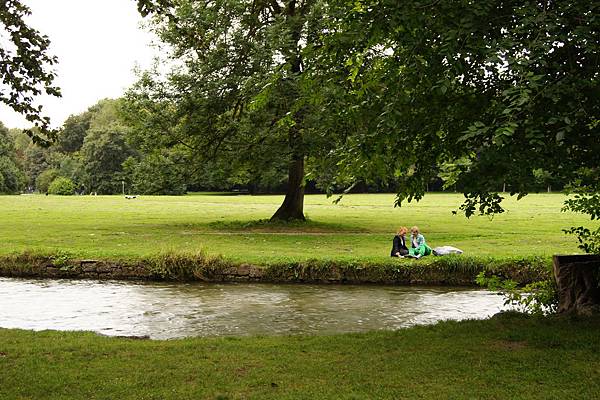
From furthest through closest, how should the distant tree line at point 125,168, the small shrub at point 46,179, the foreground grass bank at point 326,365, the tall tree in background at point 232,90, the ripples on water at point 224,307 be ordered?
1. the small shrub at point 46,179
2. the distant tree line at point 125,168
3. the tall tree in background at point 232,90
4. the ripples on water at point 224,307
5. the foreground grass bank at point 326,365

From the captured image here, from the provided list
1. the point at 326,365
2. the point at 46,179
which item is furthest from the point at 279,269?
the point at 46,179

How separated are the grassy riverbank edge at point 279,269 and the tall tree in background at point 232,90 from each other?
858cm

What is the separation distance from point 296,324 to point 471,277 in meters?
6.71

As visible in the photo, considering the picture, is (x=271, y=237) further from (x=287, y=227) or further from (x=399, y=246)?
(x=399, y=246)

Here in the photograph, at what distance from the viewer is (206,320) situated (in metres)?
12.8

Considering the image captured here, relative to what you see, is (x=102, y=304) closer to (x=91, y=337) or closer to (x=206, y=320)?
(x=206, y=320)

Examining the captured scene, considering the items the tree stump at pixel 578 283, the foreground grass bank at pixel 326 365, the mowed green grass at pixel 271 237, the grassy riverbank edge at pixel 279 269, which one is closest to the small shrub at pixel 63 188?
the mowed green grass at pixel 271 237

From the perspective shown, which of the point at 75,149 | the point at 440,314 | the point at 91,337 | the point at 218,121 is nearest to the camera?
the point at 91,337

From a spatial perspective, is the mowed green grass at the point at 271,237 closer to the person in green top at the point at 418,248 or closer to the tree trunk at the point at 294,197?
the person in green top at the point at 418,248

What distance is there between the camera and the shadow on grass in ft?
99.0

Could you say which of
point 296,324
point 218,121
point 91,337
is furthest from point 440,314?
point 218,121

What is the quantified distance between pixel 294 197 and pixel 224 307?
18.5 metres

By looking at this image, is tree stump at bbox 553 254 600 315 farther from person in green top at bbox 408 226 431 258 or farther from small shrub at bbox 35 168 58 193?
small shrub at bbox 35 168 58 193

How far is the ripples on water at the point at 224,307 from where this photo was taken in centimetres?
1222
